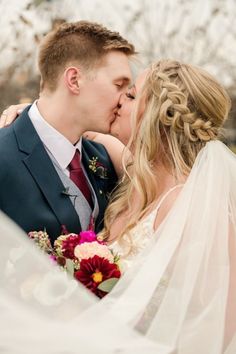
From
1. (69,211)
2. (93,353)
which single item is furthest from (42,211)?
(93,353)

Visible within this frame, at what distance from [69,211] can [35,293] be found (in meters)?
1.54

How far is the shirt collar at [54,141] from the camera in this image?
12.9 ft

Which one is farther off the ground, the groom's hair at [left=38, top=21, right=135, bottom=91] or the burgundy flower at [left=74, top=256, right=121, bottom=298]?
the groom's hair at [left=38, top=21, right=135, bottom=91]

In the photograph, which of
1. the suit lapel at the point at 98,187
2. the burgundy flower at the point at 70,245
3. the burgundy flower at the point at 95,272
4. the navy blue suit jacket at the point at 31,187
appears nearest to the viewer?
the burgundy flower at the point at 95,272

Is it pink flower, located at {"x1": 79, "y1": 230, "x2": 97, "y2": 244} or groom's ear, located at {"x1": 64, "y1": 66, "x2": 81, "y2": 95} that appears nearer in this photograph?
pink flower, located at {"x1": 79, "y1": 230, "x2": 97, "y2": 244}

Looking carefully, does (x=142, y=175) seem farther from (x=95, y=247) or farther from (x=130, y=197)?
(x=95, y=247)

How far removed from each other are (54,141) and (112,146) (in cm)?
59

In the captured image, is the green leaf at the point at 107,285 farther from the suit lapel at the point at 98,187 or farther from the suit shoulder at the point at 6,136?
the suit shoulder at the point at 6,136

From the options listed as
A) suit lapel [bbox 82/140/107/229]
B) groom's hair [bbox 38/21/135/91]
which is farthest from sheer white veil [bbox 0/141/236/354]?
groom's hair [bbox 38/21/135/91]

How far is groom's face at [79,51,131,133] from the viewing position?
412 centimetres

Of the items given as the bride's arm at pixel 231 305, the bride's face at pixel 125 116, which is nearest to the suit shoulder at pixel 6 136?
the bride's face at pixel 125 116

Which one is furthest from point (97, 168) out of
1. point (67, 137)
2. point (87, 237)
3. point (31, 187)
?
point (87, 237)

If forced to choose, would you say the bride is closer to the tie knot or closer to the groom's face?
the groom's face

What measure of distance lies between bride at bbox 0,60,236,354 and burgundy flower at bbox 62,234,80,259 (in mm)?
238
